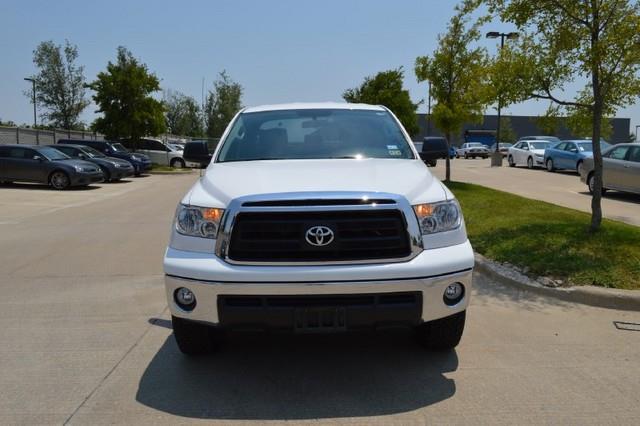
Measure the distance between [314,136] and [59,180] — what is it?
57.1 feet

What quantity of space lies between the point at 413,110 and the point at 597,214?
33.9 m

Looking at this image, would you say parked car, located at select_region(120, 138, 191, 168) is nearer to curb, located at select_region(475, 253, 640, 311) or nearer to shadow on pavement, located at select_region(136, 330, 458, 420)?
curb, located at select_region(475, 253, 640, 311)

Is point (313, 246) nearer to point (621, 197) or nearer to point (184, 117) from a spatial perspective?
point (621, 197)

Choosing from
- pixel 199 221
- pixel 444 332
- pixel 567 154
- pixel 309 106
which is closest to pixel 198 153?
pixel 309 106

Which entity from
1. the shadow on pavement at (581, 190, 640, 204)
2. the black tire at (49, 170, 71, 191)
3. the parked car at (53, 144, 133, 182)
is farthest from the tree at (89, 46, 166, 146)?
the shadow on pavement at (581, 190, 640, 204)

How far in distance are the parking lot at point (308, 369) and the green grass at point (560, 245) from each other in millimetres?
547

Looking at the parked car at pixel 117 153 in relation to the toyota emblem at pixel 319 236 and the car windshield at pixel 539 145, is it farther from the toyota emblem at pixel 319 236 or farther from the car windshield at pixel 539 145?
the toyota emblem at pixel 319 236

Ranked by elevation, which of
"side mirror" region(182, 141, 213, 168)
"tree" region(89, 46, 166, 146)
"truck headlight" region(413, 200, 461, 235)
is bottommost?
"truck headlight" region(413, 200, 461, 235)

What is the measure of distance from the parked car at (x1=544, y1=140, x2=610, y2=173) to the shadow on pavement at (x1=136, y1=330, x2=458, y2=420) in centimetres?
2150

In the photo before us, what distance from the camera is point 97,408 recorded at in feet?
11.5

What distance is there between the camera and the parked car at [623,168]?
14109 mm

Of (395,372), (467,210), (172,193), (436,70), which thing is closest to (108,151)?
(172,193)

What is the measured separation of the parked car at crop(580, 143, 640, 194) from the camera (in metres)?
14.1

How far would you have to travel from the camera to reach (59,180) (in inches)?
788
